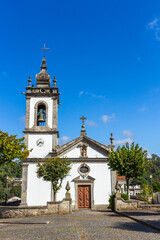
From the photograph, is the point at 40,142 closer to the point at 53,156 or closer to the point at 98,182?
the point at 53,156

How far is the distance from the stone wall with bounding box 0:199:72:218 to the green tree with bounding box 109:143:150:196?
189 inches

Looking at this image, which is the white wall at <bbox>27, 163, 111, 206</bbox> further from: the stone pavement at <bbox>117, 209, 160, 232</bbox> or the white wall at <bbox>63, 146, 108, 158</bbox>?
the stone pavement at <bbox>117, 209, 160, 232</bbox>

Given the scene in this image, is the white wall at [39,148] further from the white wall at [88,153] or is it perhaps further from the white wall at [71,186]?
the white wall at [88,153]

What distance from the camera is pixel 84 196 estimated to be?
24.7 metres

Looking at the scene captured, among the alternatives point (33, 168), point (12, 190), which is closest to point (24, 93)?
point (33, 168)

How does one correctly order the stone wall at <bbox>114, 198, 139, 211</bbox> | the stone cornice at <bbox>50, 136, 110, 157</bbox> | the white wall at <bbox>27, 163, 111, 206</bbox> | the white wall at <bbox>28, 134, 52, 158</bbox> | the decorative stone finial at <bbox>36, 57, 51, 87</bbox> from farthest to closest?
the decorative stone finial at <bbox>36, 57, 51, 87</bbox> < the stone cornice at <bbox>50, 136, 110, 157</bbox> < the white wall at <bbox>28, 134, 52, 158</bbox> < the white wall at <bbox>27, 163, 111, 206</bbox> < the stone wall at <bbox>114, 198, 139, 211</bbox>

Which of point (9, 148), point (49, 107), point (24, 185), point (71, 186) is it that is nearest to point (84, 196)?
point (71, 186)

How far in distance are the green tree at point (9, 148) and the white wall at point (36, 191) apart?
32.2 ft

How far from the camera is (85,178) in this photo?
25047 millimetres

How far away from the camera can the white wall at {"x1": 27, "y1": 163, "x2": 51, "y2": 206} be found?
23969 mm

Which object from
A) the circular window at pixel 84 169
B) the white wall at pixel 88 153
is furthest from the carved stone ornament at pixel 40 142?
the circular window at pixel 84 169

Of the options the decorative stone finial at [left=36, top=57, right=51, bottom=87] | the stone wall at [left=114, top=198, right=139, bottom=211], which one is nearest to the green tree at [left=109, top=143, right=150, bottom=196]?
the stone wall at [left=114, top=198, right=139, bottom=211]

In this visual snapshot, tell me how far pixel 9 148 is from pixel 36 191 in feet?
36.6

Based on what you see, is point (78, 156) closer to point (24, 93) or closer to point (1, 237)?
point (24, 93)
